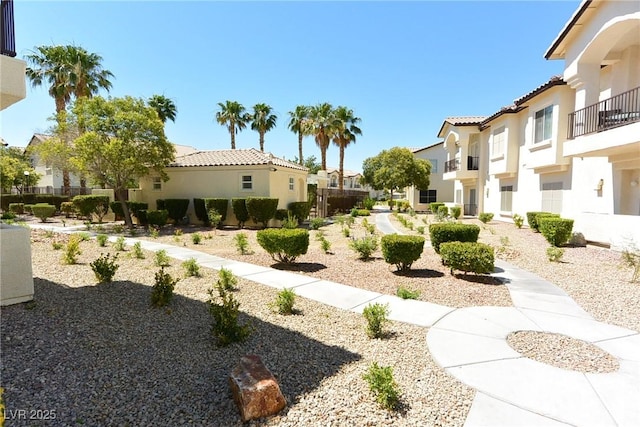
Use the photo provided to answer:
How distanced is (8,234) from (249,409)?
16.6 ft

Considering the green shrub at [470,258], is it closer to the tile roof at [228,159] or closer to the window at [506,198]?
the tile roof at [228,159]

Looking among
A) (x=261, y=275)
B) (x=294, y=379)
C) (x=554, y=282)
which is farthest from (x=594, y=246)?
(x=294, y=379)

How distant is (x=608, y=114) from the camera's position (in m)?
11.8

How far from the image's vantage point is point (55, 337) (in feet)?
13.8

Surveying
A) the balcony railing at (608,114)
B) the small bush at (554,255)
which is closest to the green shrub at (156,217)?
the small bush at (554,255)

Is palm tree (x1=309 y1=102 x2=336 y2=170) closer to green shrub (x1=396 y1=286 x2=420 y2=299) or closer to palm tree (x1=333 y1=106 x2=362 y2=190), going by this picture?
palm tree (x1=333 y1=106 x2=362 y2=190)

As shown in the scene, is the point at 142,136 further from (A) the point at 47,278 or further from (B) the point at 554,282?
(B) the point at 554,282

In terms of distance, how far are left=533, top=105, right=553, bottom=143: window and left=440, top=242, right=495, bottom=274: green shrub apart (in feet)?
39.6

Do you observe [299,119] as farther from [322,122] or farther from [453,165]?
[453,165]

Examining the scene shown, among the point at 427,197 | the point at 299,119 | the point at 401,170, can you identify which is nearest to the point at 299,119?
the point at 299,119

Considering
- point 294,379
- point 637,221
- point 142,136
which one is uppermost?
point 142,136

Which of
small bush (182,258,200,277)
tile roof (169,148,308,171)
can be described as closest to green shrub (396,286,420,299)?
small bush (182,258,200,277)

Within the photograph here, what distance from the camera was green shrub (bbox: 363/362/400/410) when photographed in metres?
3.09

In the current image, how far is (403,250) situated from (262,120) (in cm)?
3304
